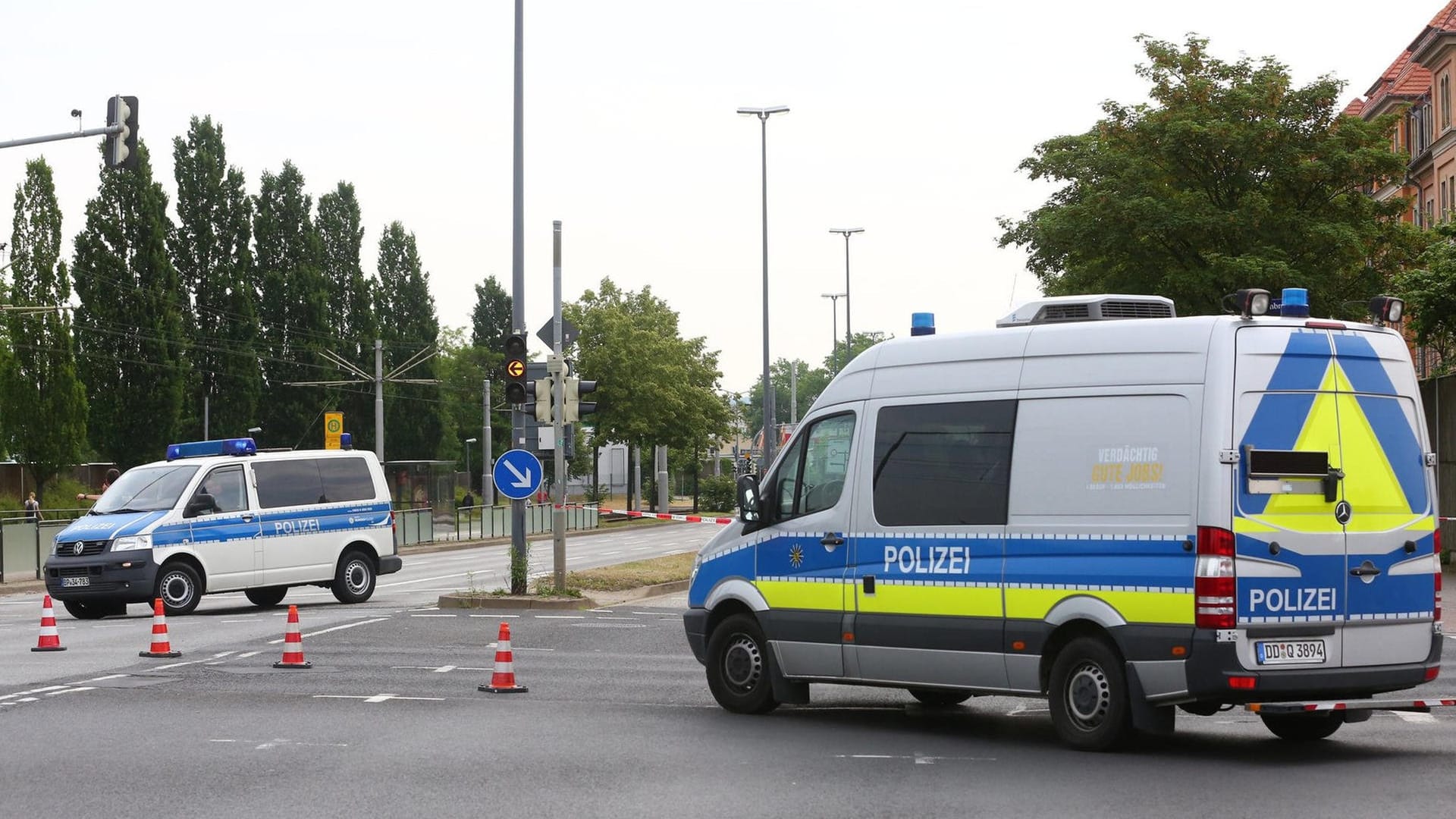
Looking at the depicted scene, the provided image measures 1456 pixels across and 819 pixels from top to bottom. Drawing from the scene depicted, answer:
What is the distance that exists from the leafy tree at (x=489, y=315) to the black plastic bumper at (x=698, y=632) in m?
99.2

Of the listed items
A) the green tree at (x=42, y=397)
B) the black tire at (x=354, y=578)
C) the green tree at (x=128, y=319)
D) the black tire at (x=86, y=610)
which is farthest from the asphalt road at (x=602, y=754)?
the green tree at (x=128, y=319)

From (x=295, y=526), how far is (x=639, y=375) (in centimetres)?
5174

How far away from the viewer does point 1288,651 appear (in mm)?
9602

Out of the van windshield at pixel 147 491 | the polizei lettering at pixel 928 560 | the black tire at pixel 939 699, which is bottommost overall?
the black tire at pixel 939 699

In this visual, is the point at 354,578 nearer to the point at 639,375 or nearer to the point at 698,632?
the point at 698,632

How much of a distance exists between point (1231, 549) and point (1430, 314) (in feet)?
81.1

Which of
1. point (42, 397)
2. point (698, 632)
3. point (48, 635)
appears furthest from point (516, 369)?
point (42, 397)

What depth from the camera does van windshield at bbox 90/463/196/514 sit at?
Result: 23.0 metres

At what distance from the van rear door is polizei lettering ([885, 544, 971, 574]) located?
76.2 inches

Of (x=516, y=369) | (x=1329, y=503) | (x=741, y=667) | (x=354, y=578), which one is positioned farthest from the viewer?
(x=354, y=578)

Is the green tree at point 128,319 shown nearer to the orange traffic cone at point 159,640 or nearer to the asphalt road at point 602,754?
the orange traffic cone at point 159,640

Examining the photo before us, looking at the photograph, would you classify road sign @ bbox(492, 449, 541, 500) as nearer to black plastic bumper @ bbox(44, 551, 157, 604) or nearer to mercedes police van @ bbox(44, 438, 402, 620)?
mercedes police van @ bbox(44, 438, 402, 620)

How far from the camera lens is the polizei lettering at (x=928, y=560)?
35.9 ft

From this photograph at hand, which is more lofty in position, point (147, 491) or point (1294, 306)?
point (1294, 306)
